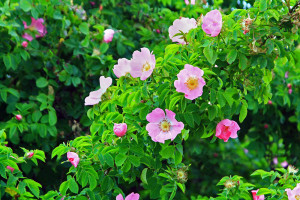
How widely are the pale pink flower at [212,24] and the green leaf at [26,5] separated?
1.16 m

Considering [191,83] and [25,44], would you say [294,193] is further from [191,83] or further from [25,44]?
[25,44]

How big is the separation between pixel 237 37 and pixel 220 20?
0.12 meters

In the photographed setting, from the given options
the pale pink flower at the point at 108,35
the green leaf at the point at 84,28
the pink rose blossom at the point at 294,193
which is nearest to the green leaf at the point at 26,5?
the green leaf at the point at 84,28

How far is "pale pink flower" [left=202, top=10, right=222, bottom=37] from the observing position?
61.3 inches

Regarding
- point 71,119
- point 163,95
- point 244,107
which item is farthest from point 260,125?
point 163,95

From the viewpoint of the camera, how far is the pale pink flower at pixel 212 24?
1.56 meters

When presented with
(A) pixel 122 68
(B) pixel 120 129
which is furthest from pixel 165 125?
(A) pixel 122 68

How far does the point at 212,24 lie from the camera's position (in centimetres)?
156

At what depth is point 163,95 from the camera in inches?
61.8

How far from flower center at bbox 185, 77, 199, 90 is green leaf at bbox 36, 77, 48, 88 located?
1216 millimetres

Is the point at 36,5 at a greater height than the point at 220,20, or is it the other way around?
the point at 220,20

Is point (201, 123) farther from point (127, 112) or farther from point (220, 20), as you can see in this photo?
point (220, 20)

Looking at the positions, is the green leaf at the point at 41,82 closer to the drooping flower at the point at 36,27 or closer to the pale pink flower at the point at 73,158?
the drooping flower at the point at 36,27

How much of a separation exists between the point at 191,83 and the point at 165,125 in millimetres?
172
